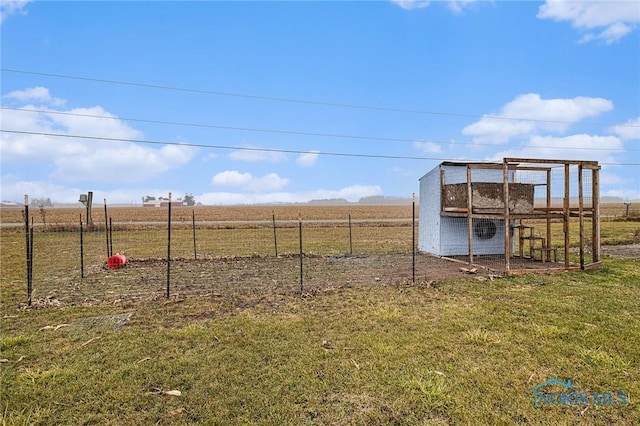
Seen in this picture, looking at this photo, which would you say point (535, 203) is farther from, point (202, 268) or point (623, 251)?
point (202, 268)

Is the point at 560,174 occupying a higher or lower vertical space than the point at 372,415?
higher

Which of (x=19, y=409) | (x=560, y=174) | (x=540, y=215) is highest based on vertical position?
(x=560, y=174)

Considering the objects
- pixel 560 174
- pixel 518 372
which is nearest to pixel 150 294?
pixel 518 372

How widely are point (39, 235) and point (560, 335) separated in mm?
20808

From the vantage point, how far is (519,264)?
930 centimetres

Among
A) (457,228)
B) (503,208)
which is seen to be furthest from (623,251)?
(457,228)

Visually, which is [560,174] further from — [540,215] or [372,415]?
[372,415]

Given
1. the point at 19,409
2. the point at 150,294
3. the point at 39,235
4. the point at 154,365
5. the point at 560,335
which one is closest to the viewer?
the point at 19,409

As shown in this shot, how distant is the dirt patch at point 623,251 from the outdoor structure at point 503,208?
0.58 m

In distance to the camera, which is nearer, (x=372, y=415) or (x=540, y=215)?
(x=372, y=415)
